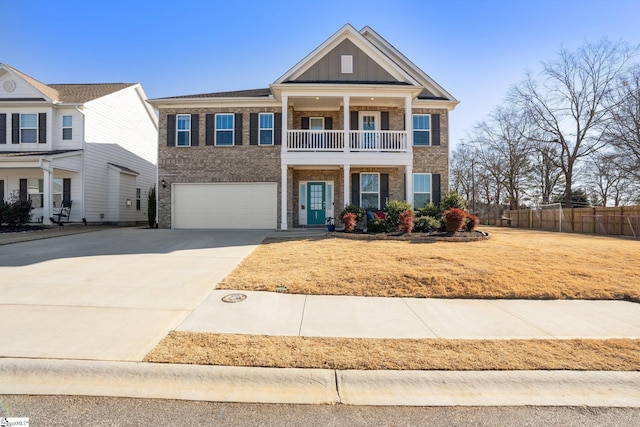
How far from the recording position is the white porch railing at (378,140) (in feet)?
49.5

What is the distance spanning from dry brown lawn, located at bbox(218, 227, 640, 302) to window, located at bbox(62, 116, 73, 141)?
15.3 meters

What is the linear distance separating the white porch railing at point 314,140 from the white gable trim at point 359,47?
8.23ft

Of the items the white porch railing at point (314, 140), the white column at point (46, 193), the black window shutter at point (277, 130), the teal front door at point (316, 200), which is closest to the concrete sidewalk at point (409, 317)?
the white porch railing at point (314, 140)

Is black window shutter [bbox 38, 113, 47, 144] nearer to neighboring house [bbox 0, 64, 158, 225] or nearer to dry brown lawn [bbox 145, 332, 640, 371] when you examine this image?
neighboring house [bbox 0, 64, 158, 225]

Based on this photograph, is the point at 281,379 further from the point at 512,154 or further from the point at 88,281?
the point at 512,154

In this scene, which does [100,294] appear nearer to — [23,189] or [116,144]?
[23,189]

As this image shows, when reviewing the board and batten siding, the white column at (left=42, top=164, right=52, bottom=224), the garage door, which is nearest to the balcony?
the garage door

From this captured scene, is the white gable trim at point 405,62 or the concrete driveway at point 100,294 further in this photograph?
the white gable trim at point 405,62

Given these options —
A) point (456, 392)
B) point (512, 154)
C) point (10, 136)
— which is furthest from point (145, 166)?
point (512, 154)

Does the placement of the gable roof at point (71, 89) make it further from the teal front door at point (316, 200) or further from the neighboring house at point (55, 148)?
the teal front door at point (316, 200)

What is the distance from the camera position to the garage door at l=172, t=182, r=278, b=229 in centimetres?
1616

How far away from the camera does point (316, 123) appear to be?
16.9 m

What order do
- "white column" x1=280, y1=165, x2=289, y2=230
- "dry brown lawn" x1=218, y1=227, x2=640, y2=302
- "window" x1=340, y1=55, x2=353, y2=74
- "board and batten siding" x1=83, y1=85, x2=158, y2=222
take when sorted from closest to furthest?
"dry brown lawn" x1=218, y1=227, x2=640, y2=302, "white column" x1=280, y1=165, x2=289, y2=230, "window" x1=340, y1=55, x2=353, y2=74, "board and batten siding" x1=83, y1=85, x2=158, y2=222

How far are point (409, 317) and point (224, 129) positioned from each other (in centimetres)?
1411
